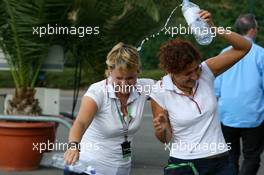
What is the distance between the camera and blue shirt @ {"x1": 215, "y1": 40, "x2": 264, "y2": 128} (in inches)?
289

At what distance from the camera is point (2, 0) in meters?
9.09

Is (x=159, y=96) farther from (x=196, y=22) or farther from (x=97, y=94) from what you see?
(x=196, y=22)

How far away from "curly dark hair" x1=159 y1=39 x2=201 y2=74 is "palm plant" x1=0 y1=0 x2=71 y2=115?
430 centimetres

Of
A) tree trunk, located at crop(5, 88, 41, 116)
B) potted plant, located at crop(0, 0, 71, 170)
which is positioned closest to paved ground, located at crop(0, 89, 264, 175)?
potted plant, located at crop(0, 0, 71, 170)

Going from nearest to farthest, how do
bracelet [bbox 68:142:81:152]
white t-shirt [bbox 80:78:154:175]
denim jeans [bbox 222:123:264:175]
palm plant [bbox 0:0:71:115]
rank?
bracelet [bbox 68:142:81:152], white t-shirt [bbox 80:78:154:175], denim jeans [bbox 222:123:264:175], palm plant [bbox 0:0:71:115]

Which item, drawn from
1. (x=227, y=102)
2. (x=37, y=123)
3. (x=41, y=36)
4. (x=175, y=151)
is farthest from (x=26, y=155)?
(x=175, y=151)

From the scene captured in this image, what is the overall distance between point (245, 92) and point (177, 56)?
8.97 ft

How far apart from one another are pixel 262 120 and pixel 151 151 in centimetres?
402

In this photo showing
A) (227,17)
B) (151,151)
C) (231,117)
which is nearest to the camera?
(231,117)

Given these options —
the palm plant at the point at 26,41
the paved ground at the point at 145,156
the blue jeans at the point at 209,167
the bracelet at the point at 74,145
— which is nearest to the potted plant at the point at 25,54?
the palm plant at the point at 26,41

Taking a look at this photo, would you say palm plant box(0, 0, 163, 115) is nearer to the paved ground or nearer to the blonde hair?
the paved ground

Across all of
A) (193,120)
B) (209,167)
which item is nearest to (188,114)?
(193,120)

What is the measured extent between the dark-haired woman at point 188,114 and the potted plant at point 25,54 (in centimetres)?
432

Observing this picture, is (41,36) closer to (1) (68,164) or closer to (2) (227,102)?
(2) (227,102)
